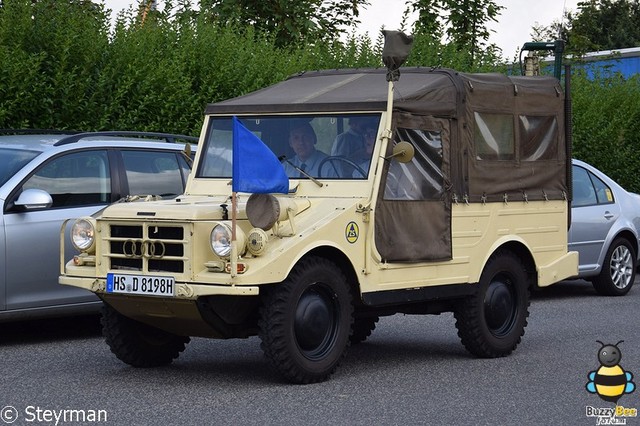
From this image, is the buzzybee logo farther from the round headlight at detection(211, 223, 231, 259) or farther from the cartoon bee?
the round headlight at detection(211, 223, 231, 259)

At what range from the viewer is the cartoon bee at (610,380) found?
336 inches

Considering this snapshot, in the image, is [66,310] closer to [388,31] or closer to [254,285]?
[254,285]

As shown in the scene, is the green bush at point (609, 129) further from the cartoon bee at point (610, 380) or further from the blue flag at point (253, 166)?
the blue flag at point (253, 166)

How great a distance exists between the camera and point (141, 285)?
8617 millimetres

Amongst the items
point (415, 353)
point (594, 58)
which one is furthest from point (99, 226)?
point (594, 58)

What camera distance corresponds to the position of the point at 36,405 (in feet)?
26.1

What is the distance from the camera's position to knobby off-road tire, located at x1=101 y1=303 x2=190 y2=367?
9398 millimetres

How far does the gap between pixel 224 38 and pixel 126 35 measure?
1790 millimetres

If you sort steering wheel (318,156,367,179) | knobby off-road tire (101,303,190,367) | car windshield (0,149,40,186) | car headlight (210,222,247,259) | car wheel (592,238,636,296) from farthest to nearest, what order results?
car wheel (592,238,636,296)
car windshield (0,149,40,186)
steering wheel (318,156,367,179)
knobby off-road tire (101,303,190,367)
car headlight (210,222,247,259)

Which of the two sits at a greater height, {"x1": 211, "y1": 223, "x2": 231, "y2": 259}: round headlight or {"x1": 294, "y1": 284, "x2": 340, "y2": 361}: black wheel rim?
{"x1": 211, "y1": 223, "x2": 231, "y2": 259}: round headlight

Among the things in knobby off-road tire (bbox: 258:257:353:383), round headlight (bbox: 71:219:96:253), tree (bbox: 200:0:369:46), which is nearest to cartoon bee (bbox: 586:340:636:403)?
knobby off-road tire (bbox: 258:257:353:383)

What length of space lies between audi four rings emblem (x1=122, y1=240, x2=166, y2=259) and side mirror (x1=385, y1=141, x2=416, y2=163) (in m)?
1.89

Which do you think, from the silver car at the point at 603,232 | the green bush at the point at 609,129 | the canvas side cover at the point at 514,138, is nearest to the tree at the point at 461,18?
the green bush at the point at 609,129

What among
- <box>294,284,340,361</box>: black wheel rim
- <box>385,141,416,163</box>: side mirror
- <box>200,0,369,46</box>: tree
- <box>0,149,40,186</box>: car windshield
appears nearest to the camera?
<box>294,284,340,361</box>: black wheel rim
